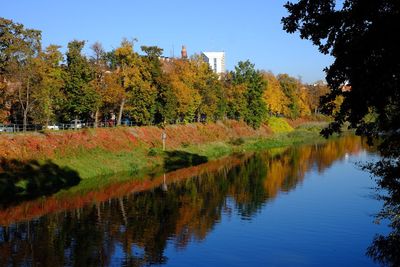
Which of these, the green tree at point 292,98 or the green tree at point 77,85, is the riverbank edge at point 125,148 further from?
the green tree at point 292,98

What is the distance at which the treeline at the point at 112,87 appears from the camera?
58781 mm

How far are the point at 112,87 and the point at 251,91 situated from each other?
48055mm

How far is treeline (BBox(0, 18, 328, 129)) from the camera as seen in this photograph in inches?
2314

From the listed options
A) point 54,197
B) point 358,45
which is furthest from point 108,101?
point 358,45

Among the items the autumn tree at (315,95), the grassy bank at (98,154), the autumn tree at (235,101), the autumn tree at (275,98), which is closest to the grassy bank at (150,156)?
the grassy bank at (98,154)

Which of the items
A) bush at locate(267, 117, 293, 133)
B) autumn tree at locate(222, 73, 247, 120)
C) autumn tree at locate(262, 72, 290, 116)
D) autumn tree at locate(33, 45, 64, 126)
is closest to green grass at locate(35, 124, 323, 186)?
autumn tree at locate(33, 45, 64, 126)

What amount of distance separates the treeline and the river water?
16941mm

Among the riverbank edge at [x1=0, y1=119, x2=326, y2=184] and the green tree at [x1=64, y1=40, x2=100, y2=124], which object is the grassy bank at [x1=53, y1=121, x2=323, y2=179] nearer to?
the riverbank edge at [x1=0, y1=119, x2=326, y2=184]

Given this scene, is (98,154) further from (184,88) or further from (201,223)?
(184,88)

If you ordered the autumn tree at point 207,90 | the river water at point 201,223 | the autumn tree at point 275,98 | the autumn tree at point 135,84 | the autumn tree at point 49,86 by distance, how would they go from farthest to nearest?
1. the autumn tree at point 275,98
2. the autumn tree at point 207,90
3. the autumn tree at point 135,84
4. the autumn tree at point 49,86
5. the river water at point 201,223

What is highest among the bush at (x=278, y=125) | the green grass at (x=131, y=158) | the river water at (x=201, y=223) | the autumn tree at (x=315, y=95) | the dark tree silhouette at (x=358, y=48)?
the autumn tree at (x=315, y=95)

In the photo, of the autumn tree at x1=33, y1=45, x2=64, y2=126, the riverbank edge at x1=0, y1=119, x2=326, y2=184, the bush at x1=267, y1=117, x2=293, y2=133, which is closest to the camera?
the riverbank edge at x1=0, y1=119, x2=326, y2=184

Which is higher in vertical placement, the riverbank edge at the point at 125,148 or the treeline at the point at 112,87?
the treeline at the point at 112,87

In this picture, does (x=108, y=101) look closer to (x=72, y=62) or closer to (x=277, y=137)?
(x=72, y=62)
